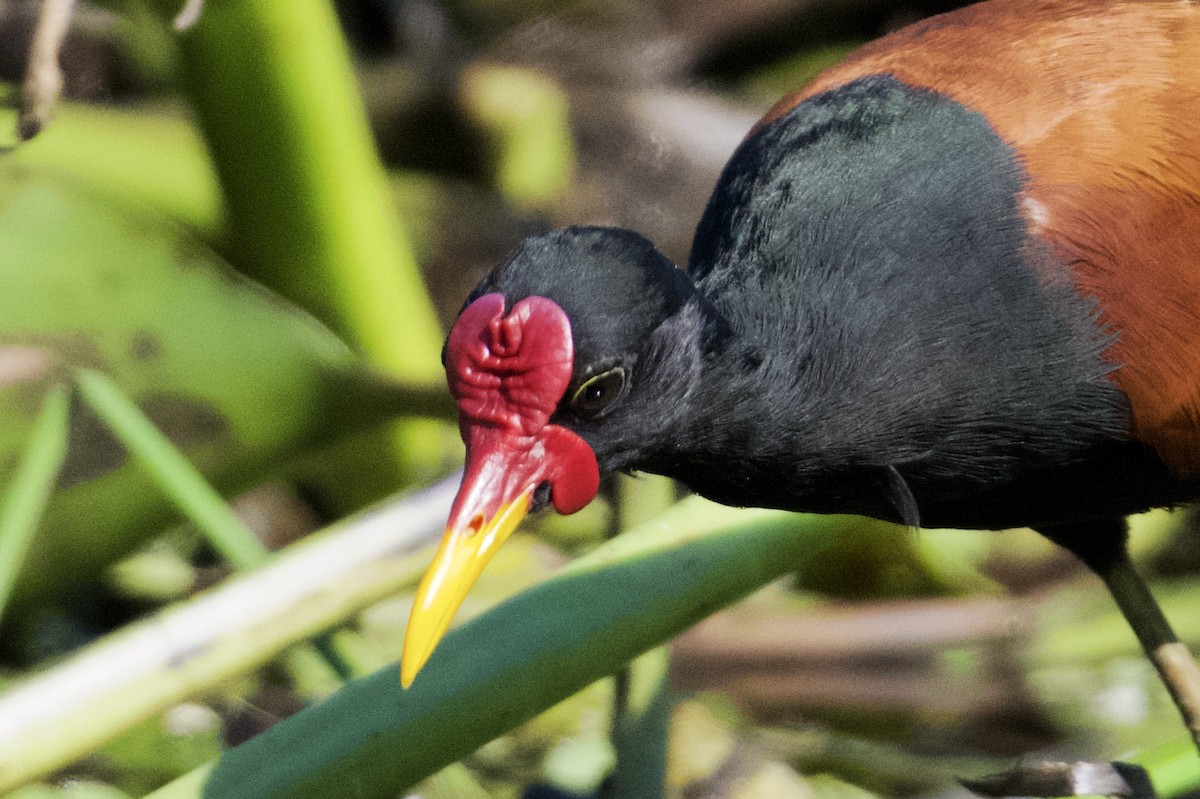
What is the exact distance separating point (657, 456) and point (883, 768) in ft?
2.77

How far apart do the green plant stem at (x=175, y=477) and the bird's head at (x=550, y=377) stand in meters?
0.50

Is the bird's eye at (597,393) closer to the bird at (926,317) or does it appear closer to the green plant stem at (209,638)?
the bird at (926,317)

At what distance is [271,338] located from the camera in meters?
1.94

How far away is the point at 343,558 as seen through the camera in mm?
1478

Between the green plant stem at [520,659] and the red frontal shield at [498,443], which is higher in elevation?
the red frontal shield at [498,443]

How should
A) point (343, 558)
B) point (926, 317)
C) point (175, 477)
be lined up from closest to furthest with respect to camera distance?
point (926, 317)
point (343, 558)
point (175, 477)

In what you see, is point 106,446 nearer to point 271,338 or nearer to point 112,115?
point 271,338

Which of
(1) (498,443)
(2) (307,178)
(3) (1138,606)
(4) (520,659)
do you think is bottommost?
(3) (1138,606)

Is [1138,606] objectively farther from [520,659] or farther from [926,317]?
[520,659]

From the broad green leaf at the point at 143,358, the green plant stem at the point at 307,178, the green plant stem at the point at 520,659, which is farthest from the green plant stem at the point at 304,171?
the green plant stem at the point at 520,659

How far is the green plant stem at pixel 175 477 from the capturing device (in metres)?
1.58

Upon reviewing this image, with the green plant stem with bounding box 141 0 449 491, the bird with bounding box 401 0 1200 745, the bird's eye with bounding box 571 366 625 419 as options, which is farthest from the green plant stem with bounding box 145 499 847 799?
the green plant stem with bounding box 141 0 449 491

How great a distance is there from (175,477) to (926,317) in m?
0.79

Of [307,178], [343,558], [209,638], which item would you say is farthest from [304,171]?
[209,638]
